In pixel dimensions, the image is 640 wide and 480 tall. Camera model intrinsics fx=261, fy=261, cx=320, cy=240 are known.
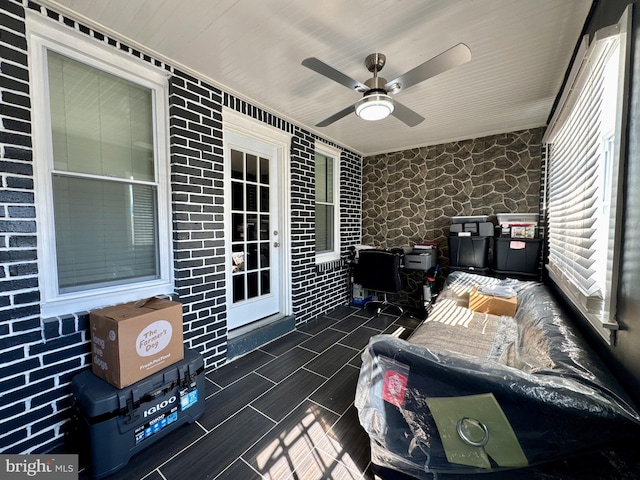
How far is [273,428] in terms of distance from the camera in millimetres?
1703

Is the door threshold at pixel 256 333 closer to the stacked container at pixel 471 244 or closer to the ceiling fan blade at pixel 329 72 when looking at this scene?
the stacked container at pixel 471 244

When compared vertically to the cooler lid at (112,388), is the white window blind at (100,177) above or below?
above

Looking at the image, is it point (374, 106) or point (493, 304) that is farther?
point (493, 304)

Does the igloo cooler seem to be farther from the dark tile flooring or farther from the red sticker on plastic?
the red sticker on plastic

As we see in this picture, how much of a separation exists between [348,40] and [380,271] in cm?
262

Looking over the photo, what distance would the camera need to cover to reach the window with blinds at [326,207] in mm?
3867

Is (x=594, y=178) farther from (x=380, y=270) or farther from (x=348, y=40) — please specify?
(x=380, y=270)

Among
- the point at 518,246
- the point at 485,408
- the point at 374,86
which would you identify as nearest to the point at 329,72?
the point at 374,86

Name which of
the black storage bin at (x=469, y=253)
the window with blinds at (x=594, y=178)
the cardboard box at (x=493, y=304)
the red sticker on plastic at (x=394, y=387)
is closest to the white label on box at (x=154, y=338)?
the red sticker on plastic at (x=394, y=387)

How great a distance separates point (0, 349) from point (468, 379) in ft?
7.40

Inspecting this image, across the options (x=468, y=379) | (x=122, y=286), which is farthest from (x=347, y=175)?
(x=468, y=379)

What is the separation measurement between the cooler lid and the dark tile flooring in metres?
0.37

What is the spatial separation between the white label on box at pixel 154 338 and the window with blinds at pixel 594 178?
2230mm

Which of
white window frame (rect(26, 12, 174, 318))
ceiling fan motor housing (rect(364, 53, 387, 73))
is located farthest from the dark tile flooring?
ceiling fan motor housing (rect(364, 53, 387, 73))
